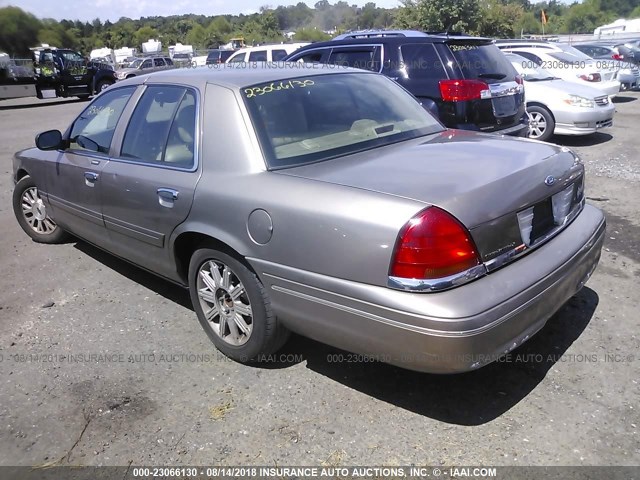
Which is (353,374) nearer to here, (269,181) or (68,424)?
(269,181)

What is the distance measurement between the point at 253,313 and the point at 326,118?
1257 millimetres

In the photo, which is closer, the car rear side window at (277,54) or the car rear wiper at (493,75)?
the car rear wiper at (493,75)

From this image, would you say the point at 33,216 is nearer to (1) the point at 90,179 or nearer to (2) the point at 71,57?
(1) the point at 90,179

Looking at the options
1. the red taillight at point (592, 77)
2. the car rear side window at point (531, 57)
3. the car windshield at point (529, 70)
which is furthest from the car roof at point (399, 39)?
the red taillight at point (592, 77)

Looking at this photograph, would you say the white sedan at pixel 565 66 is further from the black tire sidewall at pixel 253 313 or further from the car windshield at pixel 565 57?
the black tire sidewall at pixel 253 313

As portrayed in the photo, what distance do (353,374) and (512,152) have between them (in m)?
1.54

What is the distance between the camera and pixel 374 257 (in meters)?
2.45

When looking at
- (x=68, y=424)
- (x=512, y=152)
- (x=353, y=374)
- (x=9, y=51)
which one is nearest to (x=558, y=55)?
(x=512, y=152)

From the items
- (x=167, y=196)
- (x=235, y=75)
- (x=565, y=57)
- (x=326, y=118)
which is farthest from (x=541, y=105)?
(x=167, y=196)

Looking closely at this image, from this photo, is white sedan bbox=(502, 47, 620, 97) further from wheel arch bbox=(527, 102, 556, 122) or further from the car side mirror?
the car side mirror

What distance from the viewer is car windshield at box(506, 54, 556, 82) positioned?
9.99 meters

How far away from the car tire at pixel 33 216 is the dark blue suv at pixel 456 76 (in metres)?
4.25

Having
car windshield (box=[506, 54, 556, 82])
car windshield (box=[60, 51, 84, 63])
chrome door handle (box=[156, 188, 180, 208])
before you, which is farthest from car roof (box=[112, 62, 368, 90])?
car windshield (box=[60, 51, 84, 63])

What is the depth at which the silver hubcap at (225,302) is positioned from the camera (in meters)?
3.16
